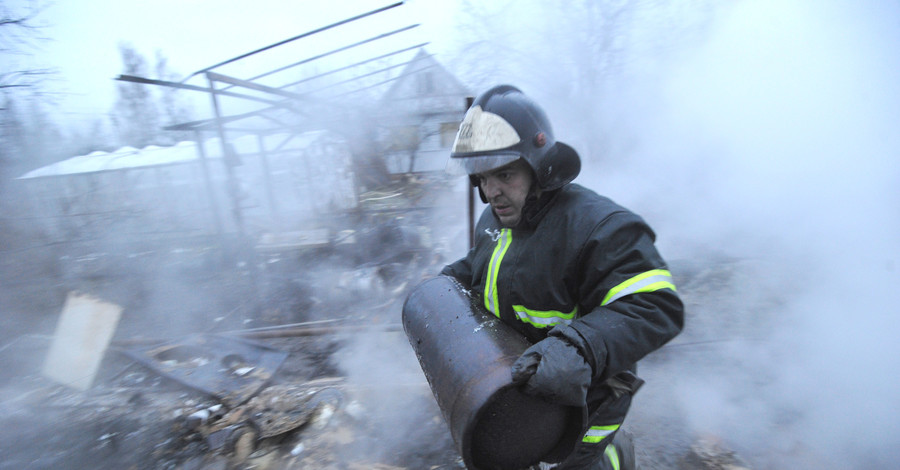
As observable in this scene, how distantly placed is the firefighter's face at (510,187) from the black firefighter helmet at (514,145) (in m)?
0.05

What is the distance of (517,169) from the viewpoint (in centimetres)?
150

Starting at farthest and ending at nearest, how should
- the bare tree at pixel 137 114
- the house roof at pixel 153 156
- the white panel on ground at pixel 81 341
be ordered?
the bare tree at pixel 137 114 < the house roof at pixel 153 156 < the white panel on ground at pixel 81 341

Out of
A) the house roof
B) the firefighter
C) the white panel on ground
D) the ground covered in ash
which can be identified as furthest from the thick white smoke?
the house roof

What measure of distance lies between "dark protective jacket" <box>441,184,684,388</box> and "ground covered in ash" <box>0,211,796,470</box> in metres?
A: 1.63

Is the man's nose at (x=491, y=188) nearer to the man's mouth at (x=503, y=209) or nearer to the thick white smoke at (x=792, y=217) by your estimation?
the man's mouth at (x=503, y=209)

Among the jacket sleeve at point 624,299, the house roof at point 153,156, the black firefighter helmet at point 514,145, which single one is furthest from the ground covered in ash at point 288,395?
the house roof at point 153,156

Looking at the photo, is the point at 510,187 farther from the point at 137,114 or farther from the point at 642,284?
the point at 137,114

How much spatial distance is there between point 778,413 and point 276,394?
3878 mm

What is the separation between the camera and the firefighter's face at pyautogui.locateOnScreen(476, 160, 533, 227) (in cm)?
151

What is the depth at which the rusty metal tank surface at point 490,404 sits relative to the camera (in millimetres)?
1237

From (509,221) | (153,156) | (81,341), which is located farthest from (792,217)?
(153,156)

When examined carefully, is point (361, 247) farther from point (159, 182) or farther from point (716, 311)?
point (159, 182)

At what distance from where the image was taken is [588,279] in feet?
4.29

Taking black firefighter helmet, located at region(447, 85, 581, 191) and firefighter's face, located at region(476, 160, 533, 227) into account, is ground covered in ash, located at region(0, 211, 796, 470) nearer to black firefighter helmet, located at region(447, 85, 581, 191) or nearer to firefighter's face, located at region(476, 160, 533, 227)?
firefighter's face, located at region(476, 160, 533, 227)
